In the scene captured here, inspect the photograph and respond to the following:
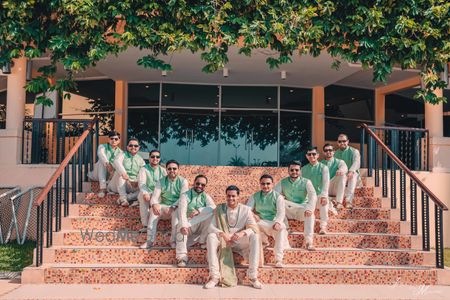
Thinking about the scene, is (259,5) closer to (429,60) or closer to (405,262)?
(429,60)

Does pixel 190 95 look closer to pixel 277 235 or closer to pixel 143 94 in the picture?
pixel 143 94

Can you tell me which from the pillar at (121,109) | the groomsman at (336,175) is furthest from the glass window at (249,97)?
the groomsman at (336,175)

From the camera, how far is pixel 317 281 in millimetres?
6141

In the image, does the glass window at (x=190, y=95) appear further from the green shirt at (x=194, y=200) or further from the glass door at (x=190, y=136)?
the green shirt at (x=194, y=200)

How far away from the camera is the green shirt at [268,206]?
654cm

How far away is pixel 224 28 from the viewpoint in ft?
26.6

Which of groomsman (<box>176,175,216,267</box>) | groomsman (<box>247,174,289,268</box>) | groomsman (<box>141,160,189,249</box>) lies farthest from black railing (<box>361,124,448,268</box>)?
groomsman (<box>141,160,189,249</box>)

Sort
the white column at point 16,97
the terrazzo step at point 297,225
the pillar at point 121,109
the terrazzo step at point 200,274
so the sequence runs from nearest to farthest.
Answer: the terrazzo step at point 200,274
the terrazzo step at point 297,225
the white column at point 16,97
the pillar at point 121,109

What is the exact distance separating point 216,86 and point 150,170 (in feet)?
20.0

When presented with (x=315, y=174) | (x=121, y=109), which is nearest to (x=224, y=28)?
(x=315, y=174)

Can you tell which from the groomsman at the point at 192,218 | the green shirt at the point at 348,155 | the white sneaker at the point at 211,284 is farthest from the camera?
the green shirt at the point at 348,155

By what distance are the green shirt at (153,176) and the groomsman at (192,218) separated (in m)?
0.72

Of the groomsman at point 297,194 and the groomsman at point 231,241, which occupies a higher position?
the groomsman at point 297,194

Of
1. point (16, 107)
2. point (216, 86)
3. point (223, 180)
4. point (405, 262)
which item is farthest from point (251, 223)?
point (216, 86)
